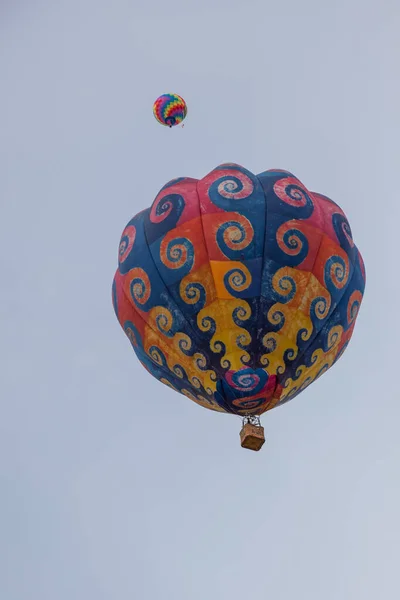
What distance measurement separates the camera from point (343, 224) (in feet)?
89.4

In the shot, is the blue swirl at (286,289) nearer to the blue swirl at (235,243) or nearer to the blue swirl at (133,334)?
the blue swirl at (235,243)

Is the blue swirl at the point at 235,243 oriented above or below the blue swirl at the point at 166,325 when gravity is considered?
above

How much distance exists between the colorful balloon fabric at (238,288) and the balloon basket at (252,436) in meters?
0.29

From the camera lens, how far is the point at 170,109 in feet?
104

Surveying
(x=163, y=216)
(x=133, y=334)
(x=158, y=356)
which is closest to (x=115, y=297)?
(x=133, y=334)

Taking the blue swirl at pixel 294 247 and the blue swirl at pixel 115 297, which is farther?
the blue swirl at pixel 115 297

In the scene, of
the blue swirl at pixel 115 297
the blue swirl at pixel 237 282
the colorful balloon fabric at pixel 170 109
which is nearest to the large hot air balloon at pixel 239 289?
the blue swirl at pixel 237 282

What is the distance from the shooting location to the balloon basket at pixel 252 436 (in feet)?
85.9

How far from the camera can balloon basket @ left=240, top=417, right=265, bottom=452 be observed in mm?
26188

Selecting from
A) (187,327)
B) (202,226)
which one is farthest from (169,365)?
(202,226)

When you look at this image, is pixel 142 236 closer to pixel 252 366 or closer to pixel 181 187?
pixel 181 187

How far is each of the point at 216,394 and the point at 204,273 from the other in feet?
7.39

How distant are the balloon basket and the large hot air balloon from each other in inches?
0.7

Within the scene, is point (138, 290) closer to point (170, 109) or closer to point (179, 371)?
point (179, 371)
